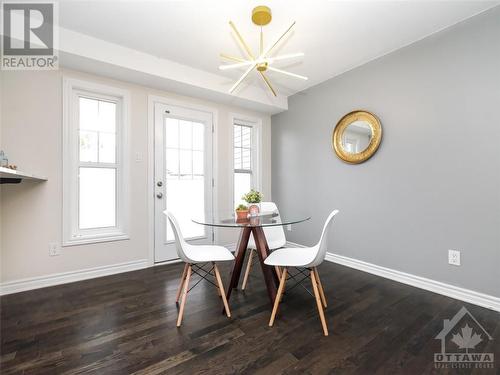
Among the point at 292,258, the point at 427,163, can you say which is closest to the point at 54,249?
the point at 292,258

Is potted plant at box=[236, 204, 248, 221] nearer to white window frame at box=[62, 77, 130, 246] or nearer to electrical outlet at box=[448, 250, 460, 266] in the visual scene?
white window frame at box=[62, 77, 130, 246]

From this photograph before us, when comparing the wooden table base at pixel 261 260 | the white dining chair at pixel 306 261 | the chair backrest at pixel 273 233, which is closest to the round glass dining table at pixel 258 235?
the wooden table base at pixel 261 260

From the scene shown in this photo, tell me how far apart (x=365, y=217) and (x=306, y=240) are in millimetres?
1076

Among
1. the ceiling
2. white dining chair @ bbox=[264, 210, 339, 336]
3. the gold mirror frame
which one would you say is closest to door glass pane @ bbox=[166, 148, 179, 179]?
the ceiling

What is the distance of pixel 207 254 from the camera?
2.04 metres

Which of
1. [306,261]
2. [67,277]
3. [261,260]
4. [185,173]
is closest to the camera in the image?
[306,261]

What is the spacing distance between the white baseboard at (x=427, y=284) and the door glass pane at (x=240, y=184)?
1.79 m

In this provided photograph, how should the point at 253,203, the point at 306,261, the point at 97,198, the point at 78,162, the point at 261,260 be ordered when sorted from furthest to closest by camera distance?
the point at 97,198 → the point at 78,162 → the point at 253,203 → the point at 261,260 → the point at 306,261

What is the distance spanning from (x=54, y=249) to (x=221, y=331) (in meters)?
2.14

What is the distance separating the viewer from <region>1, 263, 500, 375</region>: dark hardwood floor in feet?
4.64

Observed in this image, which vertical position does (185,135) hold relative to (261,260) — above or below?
above

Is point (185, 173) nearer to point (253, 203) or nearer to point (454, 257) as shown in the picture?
point (253, 203)

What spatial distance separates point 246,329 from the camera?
1754 mm

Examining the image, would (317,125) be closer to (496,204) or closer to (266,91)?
(266,91)
